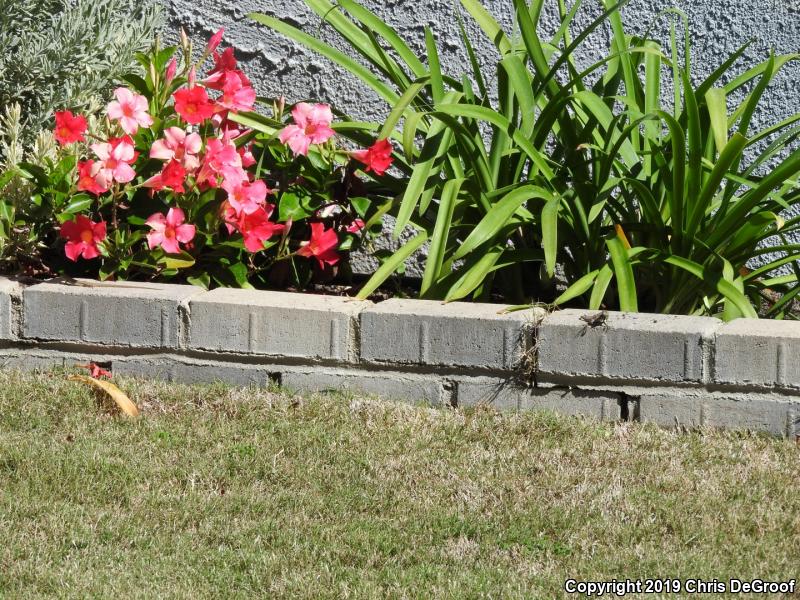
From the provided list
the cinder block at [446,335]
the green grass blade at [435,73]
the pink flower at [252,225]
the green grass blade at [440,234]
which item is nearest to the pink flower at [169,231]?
the pink flower at [252,225]

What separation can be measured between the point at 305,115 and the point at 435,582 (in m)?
1.81

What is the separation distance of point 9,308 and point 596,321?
5.97 feet

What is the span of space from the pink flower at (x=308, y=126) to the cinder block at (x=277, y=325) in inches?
20.6

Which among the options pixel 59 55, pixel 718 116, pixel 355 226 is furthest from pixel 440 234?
pixel 59 55

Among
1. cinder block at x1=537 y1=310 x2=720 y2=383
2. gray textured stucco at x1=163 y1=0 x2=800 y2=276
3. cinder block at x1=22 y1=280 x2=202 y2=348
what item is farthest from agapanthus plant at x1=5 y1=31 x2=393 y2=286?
cinder block at x1=537 y1=310 x2=720 y2=383

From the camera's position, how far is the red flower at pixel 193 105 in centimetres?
339

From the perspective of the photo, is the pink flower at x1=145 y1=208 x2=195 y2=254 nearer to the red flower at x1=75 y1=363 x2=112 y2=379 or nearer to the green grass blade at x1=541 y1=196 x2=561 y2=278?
the red flower at x1=75 y1=363 x2=112 y2=379

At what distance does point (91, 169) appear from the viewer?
3.33 metres

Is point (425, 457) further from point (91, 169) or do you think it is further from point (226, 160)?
point (91, 169)

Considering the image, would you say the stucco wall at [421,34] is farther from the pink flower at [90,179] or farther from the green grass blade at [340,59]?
the pink flower at [90,179]

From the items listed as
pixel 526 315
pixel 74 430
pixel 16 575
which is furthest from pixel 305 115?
pixel 16 575

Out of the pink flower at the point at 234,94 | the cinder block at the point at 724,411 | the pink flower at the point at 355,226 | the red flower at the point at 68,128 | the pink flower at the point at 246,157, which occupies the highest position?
the pink flower at the point at 234,94

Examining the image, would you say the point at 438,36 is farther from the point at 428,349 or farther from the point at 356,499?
the point at 356,499

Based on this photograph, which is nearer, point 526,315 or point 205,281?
point 526,315
